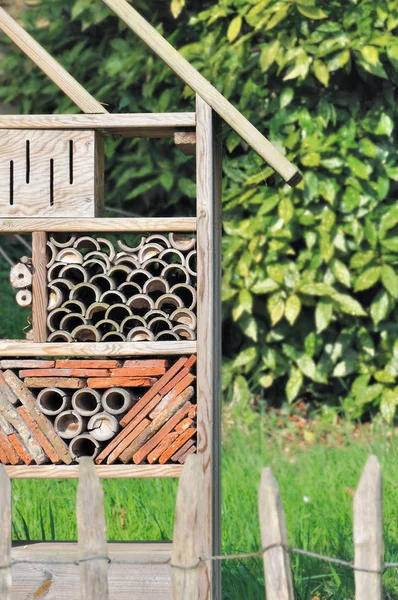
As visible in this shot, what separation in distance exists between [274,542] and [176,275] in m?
1.08

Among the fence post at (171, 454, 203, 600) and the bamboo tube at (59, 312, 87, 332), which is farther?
the bamboo tube at (59, 312, 87, 332)

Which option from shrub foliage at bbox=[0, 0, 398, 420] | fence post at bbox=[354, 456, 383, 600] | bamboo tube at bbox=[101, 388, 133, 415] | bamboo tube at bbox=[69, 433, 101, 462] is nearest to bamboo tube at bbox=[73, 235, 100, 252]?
bamboo tube at bbox=[101, 388, 133, 415]

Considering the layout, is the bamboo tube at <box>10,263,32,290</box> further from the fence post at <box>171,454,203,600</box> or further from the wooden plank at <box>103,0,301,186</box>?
the fence post at <box>171,454,203,600</box>

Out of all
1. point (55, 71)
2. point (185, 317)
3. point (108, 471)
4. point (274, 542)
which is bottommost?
point (274, 542)

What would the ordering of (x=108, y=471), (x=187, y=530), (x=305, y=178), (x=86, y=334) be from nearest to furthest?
1. (x=187, y=530)
2. (x=108, y=471)
3. (x=86, y=334)
4. (x=305, y=178)

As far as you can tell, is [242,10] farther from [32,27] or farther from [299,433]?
[299,433]

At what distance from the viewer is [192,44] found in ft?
17.2

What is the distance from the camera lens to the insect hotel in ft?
8.61

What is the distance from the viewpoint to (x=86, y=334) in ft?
8.89

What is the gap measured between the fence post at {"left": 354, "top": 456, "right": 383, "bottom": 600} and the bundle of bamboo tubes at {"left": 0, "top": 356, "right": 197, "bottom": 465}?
820mm

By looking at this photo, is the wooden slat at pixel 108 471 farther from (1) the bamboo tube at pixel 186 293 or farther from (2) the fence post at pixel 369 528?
(2) the fence post at pixel 369 528

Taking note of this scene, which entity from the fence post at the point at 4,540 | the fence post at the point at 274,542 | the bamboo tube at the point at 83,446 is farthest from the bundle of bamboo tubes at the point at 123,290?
the fence post at the point at 274,542

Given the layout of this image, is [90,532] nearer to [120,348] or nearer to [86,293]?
[120,348]

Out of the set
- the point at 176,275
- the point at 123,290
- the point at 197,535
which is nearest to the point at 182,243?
the point at 176,275
